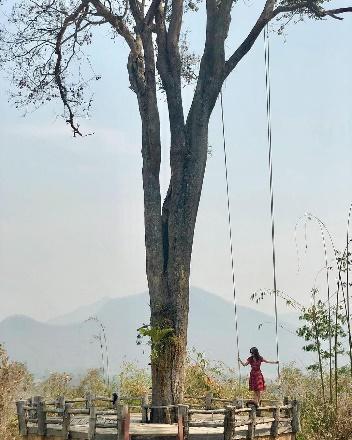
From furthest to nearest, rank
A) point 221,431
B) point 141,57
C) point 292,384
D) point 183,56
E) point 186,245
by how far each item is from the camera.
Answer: point 292,384 → point 183,56 → point 141,57 → point 186,245 → point 221,431

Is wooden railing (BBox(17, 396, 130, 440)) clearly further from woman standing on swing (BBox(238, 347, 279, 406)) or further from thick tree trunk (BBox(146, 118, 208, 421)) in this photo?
woman standing on swing (BBox(238, 347, 279, 406))

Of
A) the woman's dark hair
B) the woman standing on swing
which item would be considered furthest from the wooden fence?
the woman's dark hair

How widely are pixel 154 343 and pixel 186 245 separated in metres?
2.32

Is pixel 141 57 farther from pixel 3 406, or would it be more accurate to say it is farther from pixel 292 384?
pixel 292 384

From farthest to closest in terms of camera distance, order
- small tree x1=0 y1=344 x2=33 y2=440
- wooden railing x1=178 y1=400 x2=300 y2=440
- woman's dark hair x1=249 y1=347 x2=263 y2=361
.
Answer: small tree x1=0 y1=344 x2=33 y2=440
woman's dark hair x1=249 y1=347 x2=263 y2=361
wooden railing x1=178 y1=400 x2=300 y2=440

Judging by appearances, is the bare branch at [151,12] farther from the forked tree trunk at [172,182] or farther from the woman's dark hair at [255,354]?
the woman's dark hair at [255,354]

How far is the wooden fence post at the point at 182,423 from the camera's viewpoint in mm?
15594

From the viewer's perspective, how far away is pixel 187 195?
18859 millimetres

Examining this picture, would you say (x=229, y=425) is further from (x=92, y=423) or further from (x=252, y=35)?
(x=252, y=35)

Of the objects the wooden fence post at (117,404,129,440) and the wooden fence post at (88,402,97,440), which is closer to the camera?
the wooden fence post at (117,404,129,440)

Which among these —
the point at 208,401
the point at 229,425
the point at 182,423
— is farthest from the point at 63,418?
the point at 208,401

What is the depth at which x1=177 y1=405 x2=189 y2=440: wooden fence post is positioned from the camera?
15.6 metres

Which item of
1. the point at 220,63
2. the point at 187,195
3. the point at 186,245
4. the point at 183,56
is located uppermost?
the point at 183,56

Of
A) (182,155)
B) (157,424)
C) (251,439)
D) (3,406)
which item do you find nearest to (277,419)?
(251,439)
